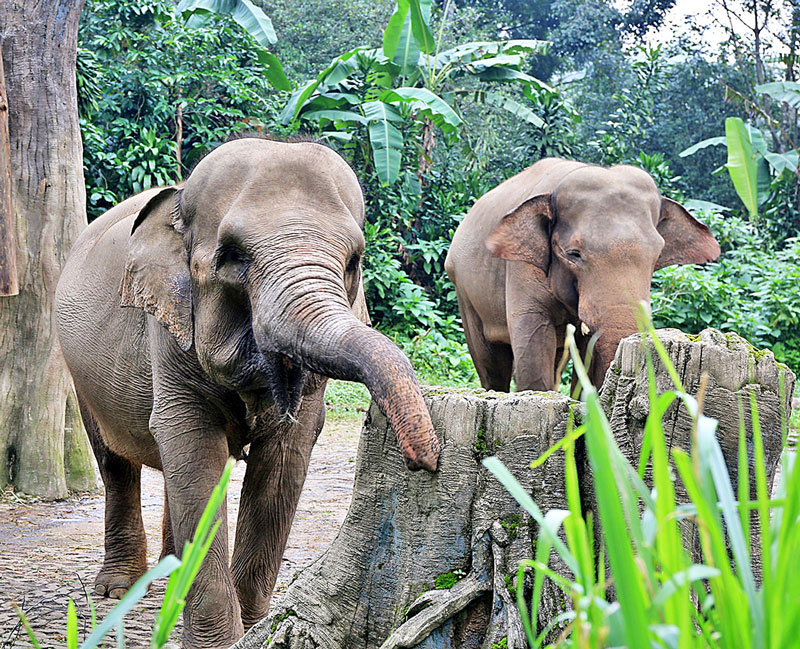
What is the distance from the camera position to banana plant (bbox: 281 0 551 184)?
13.5 metres

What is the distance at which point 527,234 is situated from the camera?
21.3ft

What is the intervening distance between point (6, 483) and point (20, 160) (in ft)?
6.71

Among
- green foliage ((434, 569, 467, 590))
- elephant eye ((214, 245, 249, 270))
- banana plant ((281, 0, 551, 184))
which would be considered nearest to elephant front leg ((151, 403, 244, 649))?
elephant eye ((214, 245, 249, 270))

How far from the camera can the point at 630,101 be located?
17797 millimetres

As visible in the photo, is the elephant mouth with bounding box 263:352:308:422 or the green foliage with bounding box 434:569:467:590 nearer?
the green foliage with bounding box 434:569:467:590

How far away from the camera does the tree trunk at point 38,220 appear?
6.39 m

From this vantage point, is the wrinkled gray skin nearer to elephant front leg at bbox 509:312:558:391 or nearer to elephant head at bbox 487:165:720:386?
elephant head at bbox 487:165:720:386

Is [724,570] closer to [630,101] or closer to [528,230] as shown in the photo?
[528,230]

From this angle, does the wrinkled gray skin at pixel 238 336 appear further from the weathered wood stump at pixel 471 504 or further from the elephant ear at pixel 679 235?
the elephant ear at pixel 679 235

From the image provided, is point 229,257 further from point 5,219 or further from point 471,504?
point 5,219

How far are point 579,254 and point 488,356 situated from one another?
6.60ft

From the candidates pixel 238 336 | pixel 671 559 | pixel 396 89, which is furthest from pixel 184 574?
pixel 396 89

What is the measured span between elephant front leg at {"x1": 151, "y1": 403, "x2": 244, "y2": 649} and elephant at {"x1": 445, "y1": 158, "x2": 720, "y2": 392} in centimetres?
269

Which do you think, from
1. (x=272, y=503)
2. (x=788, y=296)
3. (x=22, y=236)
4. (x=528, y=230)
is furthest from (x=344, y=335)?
(x=788, y=296)
